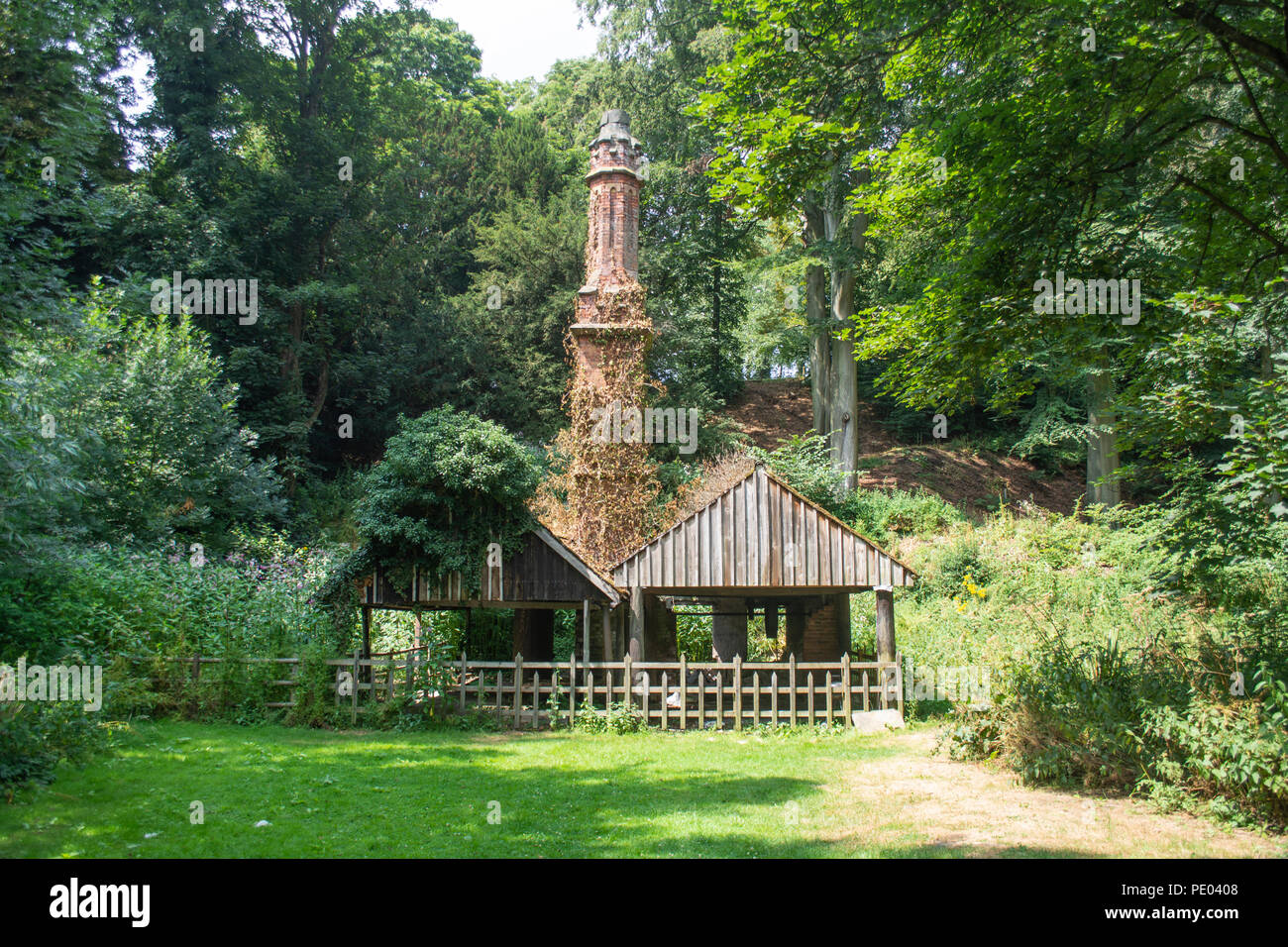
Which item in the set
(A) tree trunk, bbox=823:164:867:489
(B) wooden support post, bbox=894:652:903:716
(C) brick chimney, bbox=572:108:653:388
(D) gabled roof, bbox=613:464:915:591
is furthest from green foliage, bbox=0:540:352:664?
(A) tree trunk, bbox=823:164:867:489

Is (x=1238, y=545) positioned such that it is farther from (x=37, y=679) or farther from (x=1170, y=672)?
(x=37, y=679)

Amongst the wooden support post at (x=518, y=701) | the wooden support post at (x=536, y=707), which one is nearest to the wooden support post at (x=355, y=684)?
the wooden support post at (x=518, y=701)

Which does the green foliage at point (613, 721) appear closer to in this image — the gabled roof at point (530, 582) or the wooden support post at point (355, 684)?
the gabled roof at point (530, 582)

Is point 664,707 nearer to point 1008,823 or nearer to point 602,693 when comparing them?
point 602,693

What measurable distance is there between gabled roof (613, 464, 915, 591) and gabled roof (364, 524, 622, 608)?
0.54 m

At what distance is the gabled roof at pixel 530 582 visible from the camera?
1523 cm

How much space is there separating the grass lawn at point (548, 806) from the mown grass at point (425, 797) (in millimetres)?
34

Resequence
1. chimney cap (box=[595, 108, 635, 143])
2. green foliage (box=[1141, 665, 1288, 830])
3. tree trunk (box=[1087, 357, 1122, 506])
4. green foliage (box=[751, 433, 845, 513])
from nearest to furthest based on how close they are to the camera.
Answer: green foliage (box=[1141, 665, 1288, 830]), chimney cap (box=[595, 108, 635, 143]), tree trunk (box=[1087, 357, 1122, 506]), green foliage (box=[751, 433, 845, 513])

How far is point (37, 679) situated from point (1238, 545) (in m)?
12.8

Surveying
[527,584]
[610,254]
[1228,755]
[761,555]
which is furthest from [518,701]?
[610,254]

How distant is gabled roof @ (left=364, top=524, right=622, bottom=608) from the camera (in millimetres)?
15227

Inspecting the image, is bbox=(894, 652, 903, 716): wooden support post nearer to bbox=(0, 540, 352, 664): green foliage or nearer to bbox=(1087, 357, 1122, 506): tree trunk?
bbox=(0, 540, 352, 664): green foliage
